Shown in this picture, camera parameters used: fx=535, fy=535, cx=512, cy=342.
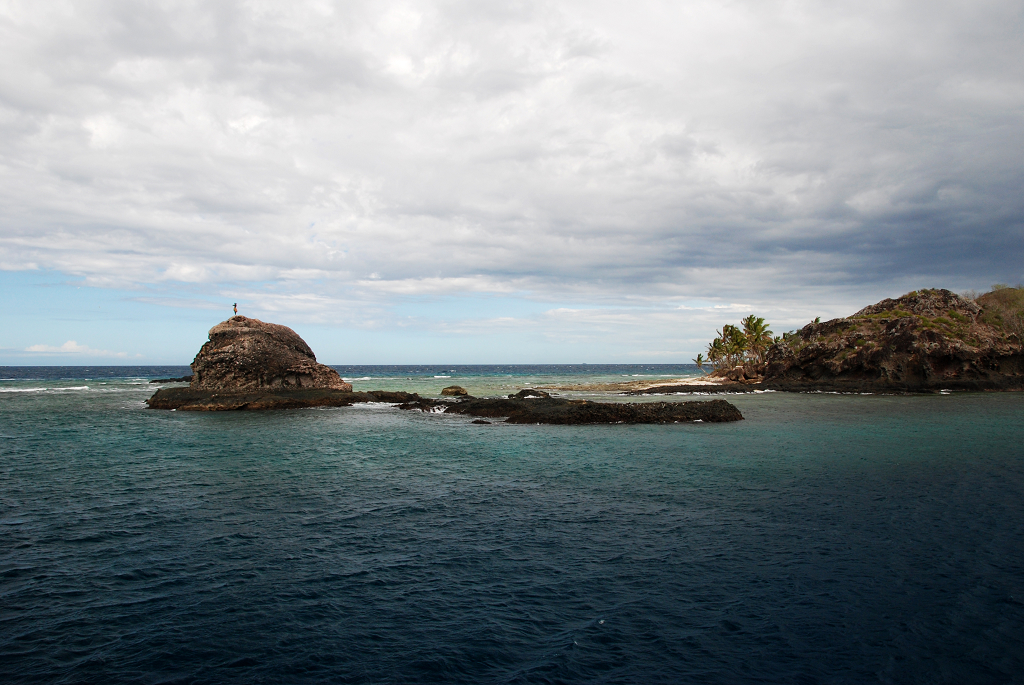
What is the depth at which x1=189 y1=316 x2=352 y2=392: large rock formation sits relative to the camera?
47.5m

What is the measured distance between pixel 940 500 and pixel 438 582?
14259 mm

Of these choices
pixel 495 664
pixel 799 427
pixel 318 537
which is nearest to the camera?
pixel 495 664

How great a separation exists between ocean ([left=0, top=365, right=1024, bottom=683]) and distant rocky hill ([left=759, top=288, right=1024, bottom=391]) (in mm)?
51433

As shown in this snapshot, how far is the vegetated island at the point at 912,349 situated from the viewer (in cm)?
6372

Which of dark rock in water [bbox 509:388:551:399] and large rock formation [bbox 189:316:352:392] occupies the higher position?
large rock formation [bbox 189:316:352:392]

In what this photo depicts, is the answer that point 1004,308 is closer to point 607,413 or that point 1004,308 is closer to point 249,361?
point 607,413

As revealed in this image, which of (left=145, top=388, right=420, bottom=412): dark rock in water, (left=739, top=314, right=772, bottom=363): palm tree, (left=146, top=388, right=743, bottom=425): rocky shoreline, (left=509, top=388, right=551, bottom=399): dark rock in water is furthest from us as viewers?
(left=739, top=314, right=772, bottom=363): palm tree

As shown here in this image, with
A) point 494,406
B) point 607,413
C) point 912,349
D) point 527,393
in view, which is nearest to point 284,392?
point 494,406

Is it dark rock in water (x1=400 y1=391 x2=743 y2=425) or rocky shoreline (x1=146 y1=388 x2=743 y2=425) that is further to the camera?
rocky shoreline (x1=146 y1=388 x2=743 y2=425)

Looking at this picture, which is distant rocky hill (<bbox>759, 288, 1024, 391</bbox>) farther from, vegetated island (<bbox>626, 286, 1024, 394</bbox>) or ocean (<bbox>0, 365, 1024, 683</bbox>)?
ocean (<bbox>0, 365, 1024, 683</bbox>)

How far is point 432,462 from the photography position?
72.4 feet

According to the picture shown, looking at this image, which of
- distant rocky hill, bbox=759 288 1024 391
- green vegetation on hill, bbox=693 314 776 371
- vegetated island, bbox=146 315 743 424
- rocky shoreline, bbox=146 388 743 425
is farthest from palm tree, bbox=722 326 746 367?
rocky shoreline, bbox=146 388 743 425

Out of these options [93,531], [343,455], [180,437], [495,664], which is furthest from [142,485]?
[495,664]

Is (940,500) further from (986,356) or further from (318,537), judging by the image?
(986,356)
